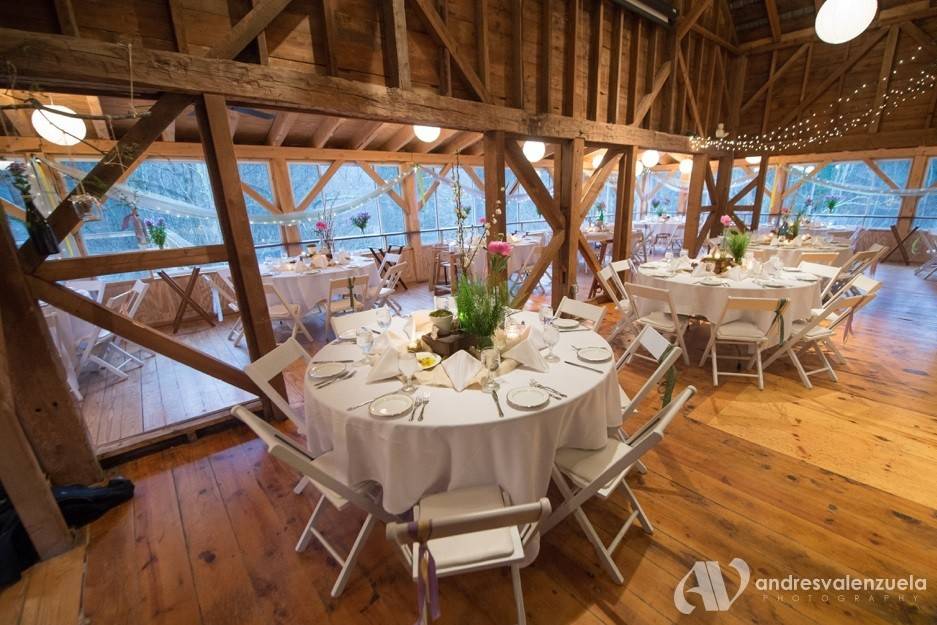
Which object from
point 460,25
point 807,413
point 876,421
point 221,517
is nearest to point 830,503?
point 807,413

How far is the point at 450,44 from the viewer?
10.6ft

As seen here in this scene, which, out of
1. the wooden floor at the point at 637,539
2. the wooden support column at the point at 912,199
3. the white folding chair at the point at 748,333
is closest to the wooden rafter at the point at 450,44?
the white folding chair at the point at 748,333

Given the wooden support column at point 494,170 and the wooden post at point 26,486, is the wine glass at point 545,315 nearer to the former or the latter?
the wooden support column at point 494,170

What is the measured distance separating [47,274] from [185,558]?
5.75ft

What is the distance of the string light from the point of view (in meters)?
5.59

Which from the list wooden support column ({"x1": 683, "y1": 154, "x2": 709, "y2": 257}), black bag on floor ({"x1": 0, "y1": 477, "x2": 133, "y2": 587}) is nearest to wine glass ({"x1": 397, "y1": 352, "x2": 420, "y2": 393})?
black bag on floor ({"x1": 0, "y1": 477, "x2": 133, "y2": 587})

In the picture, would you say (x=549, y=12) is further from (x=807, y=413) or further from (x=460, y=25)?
(x=807, y=413)

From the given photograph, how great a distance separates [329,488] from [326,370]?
618 millimetres

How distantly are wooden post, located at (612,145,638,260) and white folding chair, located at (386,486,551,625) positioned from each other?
5040 mm

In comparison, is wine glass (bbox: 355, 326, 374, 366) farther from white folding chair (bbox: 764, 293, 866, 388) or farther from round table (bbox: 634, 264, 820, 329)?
white folding chair (bbox: 764, 293, 866, 388)

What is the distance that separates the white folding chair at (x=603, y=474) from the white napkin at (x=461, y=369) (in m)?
0.56

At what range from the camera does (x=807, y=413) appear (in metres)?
2.83

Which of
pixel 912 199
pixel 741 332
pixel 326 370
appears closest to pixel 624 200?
pixel 741 332

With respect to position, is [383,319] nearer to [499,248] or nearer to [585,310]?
[499,248]
